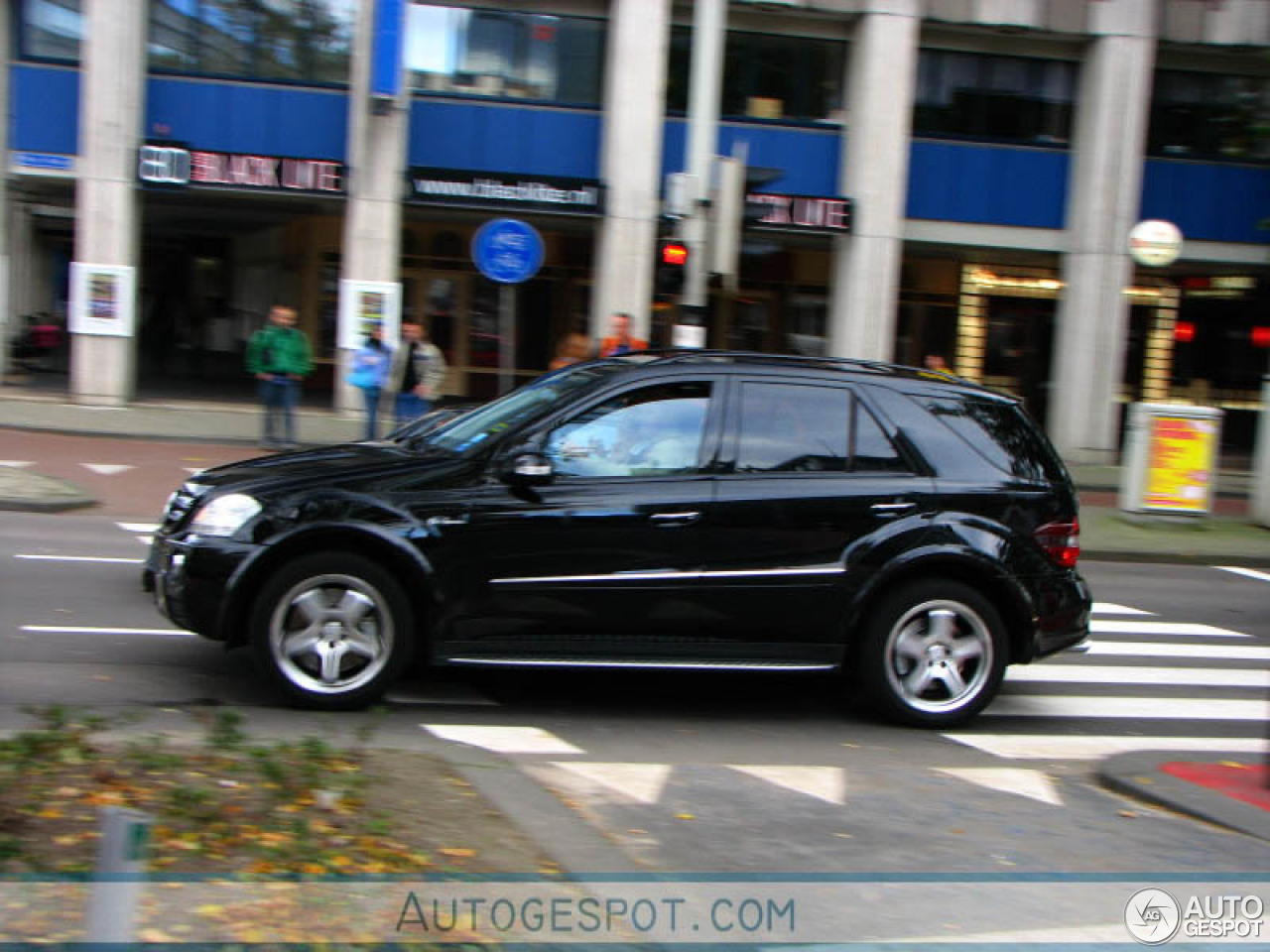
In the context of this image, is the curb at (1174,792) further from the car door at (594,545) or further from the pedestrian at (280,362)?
the pedestrian at (280,362)

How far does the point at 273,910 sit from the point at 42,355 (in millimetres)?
25781

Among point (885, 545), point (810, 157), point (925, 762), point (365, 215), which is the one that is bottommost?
point (925, 762)

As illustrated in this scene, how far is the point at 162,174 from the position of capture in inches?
809

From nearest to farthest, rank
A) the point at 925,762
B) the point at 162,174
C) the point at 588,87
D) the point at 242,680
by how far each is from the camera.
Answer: the point at 925,762 → the point at 242,680 → the point at 162,174 → the point at 588,87

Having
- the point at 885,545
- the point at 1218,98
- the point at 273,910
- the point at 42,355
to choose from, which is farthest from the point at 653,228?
the point at 273,910

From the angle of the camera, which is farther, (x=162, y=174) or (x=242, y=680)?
(x=162, y=174)

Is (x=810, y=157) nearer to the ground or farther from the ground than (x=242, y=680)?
farther from the ground

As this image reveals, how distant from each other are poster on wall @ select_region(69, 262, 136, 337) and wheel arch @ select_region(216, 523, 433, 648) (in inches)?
637

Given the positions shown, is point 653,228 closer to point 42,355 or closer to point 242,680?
point 42,355

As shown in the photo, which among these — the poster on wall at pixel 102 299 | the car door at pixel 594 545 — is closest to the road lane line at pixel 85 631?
the car door at pixel 594 545

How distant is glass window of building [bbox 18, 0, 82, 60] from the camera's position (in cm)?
2077

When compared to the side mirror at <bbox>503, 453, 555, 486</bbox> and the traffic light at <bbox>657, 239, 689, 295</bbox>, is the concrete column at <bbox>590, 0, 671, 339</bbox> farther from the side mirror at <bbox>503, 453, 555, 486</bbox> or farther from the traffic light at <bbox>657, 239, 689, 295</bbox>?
the side mirror at <bbox>503, 453, 555, 486</bbox>

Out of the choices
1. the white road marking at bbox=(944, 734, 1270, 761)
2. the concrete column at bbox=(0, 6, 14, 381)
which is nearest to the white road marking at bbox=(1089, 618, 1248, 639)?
the white road marking at bbox=(944, 734, 1270, 761)

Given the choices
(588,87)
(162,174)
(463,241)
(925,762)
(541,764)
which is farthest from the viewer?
(463,241)
